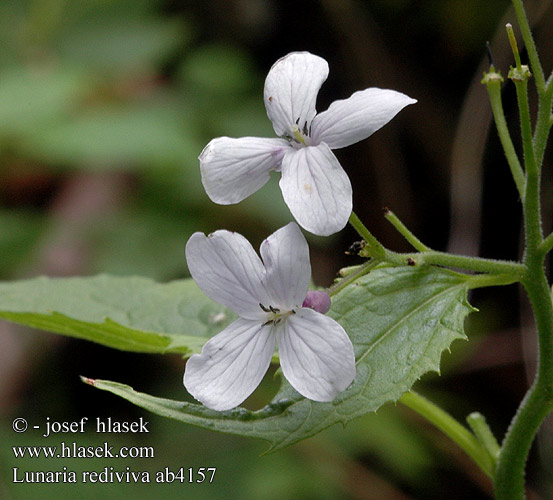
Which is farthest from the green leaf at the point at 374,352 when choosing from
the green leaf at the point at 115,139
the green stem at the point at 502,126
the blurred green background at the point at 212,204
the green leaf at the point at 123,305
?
the green leaf at the point at 115,139

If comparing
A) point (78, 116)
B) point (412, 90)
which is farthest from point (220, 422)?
point (412, 90)

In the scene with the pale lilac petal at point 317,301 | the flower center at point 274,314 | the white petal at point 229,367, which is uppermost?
the pale lilac petal at point 317,301

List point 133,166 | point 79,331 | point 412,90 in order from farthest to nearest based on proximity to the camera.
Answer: point 412,90, point 133,166, point 79,331

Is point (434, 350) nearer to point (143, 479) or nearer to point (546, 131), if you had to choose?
point (546, 131)

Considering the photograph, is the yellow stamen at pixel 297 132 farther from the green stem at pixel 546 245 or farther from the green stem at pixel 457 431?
the green stem at pixel 457 431

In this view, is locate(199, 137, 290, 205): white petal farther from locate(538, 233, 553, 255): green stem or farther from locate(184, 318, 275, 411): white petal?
locate(538, 233, 553, 255): green stem

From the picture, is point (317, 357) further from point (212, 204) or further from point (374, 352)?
point (212, 204)

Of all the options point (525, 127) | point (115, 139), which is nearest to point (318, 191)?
point (525, 127)
